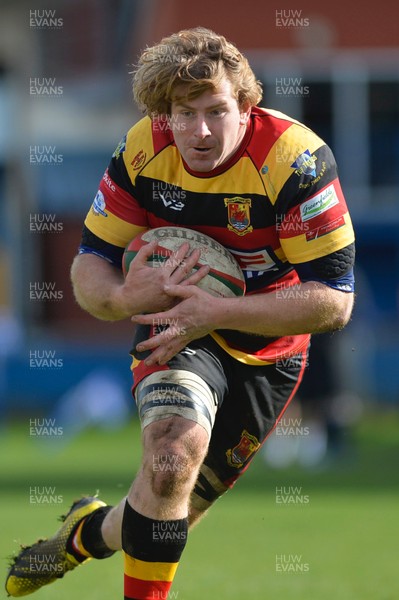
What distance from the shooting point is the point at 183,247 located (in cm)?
518

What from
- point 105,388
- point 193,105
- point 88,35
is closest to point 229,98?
point 193,105

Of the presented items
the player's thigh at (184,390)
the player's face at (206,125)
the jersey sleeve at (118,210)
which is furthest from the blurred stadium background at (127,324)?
the player's face at (206,125)

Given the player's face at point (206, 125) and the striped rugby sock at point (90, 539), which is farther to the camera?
the striped rugby sock at point (90, 539)

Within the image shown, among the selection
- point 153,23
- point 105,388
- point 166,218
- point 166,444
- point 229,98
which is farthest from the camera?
point 153,23

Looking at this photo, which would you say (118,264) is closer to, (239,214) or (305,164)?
(239,214)

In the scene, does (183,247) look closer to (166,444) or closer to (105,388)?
(166,444)

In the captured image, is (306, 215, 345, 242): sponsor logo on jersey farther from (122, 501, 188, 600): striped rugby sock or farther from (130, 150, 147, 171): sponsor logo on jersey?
(122, 501, 188, 600): striped rugby sock

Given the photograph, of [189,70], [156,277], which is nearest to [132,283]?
[156,277]

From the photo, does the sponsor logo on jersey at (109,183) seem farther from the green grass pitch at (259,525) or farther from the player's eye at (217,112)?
the green grass pitch at (259,525)

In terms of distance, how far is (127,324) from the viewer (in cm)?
2227

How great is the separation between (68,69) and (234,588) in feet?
85.4

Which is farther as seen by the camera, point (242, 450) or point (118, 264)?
point (242, 450)

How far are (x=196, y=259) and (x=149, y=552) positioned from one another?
48.1 inches

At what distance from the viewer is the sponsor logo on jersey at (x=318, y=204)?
504 cm
